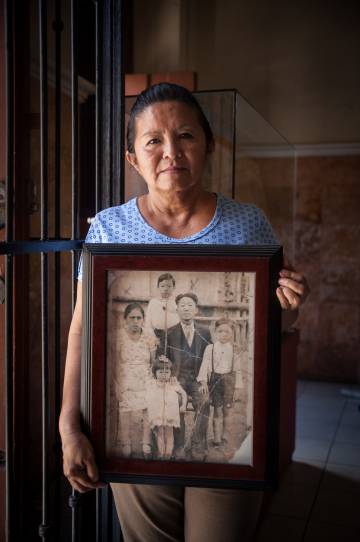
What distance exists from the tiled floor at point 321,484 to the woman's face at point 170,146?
6.18ft

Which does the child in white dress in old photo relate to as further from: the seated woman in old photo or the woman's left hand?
the woman's left hand

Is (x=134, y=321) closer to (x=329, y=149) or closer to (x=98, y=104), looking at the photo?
(x=98, y=104)

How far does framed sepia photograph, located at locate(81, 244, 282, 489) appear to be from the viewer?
3.03ft

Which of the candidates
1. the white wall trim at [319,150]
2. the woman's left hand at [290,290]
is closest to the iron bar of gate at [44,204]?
the woman's left hand at [290,290]

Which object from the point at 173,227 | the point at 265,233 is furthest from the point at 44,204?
the point at 265,233

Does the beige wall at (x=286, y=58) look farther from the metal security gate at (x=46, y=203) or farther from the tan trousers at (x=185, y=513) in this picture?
the tan trousers at (x=185, y=513)

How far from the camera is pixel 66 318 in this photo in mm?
2799

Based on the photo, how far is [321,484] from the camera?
2.95m

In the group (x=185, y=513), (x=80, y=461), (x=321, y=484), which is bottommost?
(x=321, y=484)

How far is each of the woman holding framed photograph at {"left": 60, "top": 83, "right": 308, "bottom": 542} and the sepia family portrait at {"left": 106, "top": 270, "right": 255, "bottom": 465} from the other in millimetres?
153

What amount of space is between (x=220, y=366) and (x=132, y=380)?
0.47 ft

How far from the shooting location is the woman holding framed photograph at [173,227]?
42.5 inches

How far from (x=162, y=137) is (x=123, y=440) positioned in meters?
0.53

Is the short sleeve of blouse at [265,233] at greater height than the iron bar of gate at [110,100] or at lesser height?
lesser
